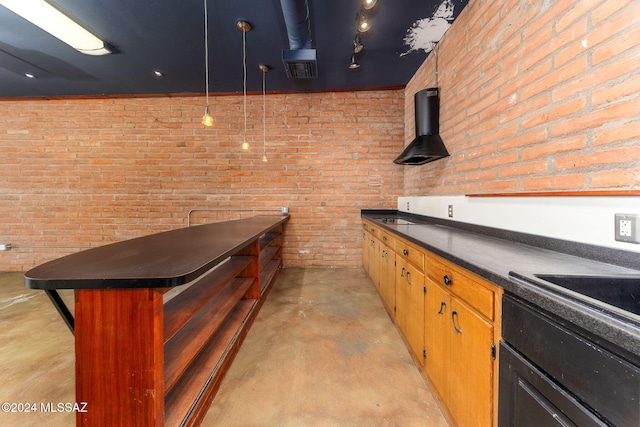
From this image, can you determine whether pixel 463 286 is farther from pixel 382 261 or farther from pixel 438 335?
pixel 382 261

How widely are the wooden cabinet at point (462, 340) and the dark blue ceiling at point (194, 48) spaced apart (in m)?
2.36

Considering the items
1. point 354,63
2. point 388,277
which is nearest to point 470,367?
point 388,277

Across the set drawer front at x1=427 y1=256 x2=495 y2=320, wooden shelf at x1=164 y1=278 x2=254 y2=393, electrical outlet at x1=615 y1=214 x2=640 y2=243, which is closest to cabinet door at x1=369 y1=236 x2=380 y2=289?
drawer front at x1=427 y1=256 x2=495 y2=320

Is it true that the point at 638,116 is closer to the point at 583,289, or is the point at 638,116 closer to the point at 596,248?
→ the point at 596,248

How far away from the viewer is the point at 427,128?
2760 millimetres

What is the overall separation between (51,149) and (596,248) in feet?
21.6

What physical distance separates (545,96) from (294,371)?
235 cm

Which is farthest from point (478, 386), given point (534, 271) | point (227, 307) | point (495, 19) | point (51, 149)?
point (51, 149)

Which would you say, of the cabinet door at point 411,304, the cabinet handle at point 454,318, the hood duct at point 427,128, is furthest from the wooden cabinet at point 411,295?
the hood duct at point 427,128

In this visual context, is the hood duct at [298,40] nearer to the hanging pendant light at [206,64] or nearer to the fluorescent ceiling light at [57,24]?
the hanging pendant light at [206,64]

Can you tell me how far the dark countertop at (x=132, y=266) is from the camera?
0.92m

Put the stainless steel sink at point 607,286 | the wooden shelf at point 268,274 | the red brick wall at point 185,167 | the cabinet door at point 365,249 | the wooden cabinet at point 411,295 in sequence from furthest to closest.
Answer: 1. the red brick wall at point 185,167
2. the cabinet door at point 365,249
3. the wooden shelf at point 268,274
4. the wooden cabinet at point 411,295
5. the stainless steel sink at point 607,286

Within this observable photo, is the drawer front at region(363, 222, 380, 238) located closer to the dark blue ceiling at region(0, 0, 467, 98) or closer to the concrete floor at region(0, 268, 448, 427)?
the concrete floor at region(0, 268, 448, 427)

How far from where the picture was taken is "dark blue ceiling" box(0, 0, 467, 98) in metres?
2.23
